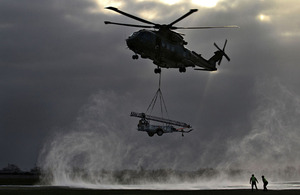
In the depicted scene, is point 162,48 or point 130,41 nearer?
point 130,41

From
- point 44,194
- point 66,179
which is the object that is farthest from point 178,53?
point 66,179

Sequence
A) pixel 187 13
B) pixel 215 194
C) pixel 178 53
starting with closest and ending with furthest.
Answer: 1. pixel 215 194
2. pixel 187 13
3. pixel 178 53

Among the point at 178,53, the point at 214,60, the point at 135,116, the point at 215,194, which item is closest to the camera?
the point at 215,194

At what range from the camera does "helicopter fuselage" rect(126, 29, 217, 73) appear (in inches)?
1496

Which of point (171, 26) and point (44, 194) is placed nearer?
point (44, 194)

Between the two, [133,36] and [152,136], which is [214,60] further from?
[133,36]

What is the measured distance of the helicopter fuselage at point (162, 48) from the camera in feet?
125

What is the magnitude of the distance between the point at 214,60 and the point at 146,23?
18941 millimetres

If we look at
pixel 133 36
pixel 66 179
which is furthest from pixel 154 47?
pixel 66 179

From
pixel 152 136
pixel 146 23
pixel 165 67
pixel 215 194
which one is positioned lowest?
pixel 215 194

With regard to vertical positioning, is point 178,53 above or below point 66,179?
above

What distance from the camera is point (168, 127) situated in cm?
4678

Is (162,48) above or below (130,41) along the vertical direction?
below

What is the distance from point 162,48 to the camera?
39.2 meters
